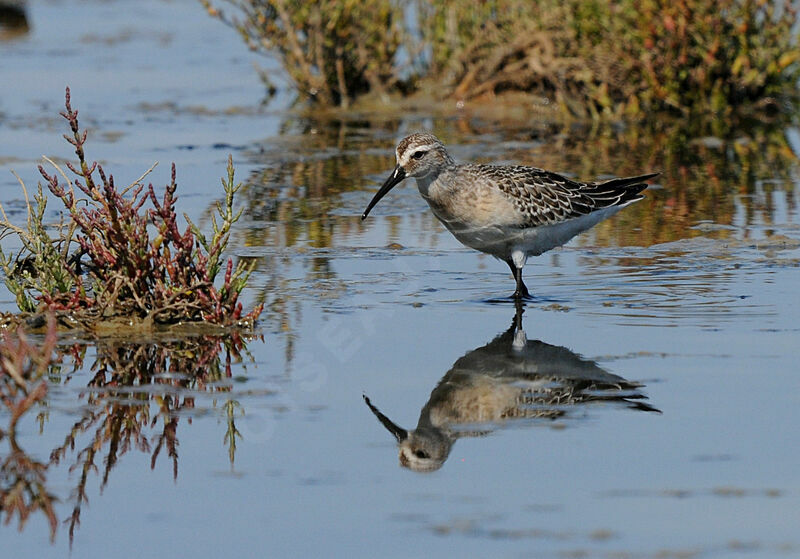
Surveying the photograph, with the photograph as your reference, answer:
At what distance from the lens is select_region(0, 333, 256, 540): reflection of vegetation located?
5742mm

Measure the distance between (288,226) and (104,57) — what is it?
1229 centimetres

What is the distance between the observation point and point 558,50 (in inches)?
682

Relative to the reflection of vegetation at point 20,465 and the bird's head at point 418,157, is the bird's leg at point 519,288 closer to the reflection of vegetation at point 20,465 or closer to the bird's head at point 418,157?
the bird's head at point 418,157

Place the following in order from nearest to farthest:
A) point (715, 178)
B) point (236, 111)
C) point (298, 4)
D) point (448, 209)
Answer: point (448, 209) < point (715, 178) < point (298, 4) < point (236, 111)

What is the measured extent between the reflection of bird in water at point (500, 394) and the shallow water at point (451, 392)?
3cm

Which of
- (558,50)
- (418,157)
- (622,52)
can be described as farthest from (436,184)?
(558,50)

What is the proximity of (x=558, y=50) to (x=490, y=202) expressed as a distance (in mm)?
8507

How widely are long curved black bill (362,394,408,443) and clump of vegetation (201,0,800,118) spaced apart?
1016cm

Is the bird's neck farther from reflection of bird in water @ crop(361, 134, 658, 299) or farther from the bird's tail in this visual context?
the bird's tail

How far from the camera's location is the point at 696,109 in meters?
17.2

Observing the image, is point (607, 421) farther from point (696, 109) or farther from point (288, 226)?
point (696, 109)

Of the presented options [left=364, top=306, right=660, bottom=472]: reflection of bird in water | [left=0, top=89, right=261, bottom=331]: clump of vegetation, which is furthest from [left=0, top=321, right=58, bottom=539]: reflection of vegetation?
[left=364, top=306, right=660, bottom=472]: reflection of bird in water

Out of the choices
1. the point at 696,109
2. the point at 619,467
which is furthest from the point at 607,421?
the point at 696,109

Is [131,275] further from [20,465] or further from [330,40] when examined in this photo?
[330,40]
